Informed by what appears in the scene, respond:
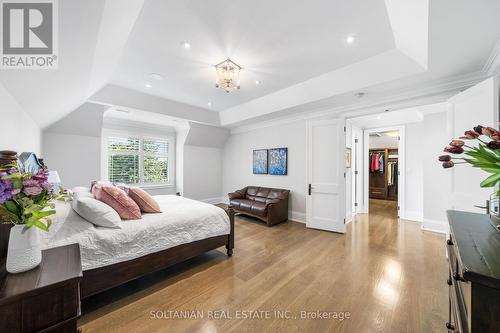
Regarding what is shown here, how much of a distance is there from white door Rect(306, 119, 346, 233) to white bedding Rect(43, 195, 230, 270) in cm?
231

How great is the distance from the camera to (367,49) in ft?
8.18

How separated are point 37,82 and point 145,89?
7.08 feet

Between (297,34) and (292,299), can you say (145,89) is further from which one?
(292,299)

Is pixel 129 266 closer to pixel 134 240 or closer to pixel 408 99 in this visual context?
pixel 134 240

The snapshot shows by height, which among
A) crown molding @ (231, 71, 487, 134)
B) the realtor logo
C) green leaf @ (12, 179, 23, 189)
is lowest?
green leaf @ (12, 179, 23, 189)

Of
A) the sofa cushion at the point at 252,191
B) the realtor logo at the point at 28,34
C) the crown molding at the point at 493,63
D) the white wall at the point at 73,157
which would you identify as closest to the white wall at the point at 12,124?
the realtor logo at the point at 28,34

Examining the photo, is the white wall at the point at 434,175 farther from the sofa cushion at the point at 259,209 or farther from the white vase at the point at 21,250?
the white vase at the point at 21,250

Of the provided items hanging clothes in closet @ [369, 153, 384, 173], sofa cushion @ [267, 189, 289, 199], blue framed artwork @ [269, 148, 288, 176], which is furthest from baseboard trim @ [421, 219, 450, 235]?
hanging clothes in closet @ [369, 153, 384, 173]

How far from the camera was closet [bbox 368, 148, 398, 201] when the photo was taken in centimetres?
707

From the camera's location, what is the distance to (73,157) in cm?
427

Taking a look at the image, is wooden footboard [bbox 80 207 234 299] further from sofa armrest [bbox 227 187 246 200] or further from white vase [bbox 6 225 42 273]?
sofa armrest [bbox 227 187 246 200]

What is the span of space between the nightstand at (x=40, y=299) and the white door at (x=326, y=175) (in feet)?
12.7

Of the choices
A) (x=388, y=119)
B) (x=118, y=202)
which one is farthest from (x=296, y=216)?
(x=118, y=202)

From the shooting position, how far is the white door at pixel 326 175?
382cm
